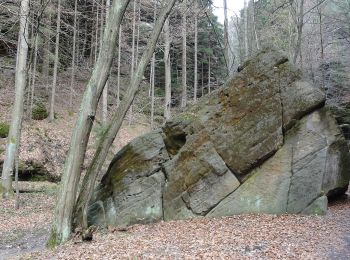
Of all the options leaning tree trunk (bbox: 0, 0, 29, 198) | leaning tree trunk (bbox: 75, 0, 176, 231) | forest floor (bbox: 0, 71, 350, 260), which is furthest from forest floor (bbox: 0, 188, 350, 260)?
leaning tree trunk (bbox: 0, 0, 29, 198)

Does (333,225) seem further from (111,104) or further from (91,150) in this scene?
(111,104)

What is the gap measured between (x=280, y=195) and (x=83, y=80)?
2648 cm

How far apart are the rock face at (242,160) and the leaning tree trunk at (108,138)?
2.11 meters

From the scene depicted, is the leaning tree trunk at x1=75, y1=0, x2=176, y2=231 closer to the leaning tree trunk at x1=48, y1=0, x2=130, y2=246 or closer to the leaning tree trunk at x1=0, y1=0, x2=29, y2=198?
the leaning tree trunk at x1=48, y1=0, x2=130, y2=246

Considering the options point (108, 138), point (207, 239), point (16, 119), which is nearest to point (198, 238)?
point (207, 239)

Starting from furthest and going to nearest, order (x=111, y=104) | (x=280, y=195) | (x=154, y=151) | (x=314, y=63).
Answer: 1. (x=111, y=104)
2. (x=314, y=63)
3. (x=154, y=151)
4. (x=280, y=195)

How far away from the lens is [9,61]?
27.6 meters

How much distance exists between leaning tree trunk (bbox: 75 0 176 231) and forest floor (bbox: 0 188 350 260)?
2.92 feet

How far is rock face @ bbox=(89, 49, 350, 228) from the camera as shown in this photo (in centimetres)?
1095

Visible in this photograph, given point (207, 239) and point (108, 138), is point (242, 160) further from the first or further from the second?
point (108, 138)

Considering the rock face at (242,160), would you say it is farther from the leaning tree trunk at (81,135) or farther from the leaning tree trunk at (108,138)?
the leaning tree trunk at (81,135)

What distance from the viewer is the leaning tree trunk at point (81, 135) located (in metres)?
8.72

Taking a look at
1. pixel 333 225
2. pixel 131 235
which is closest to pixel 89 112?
pixel 131 235

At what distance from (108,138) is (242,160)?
4.17 m
